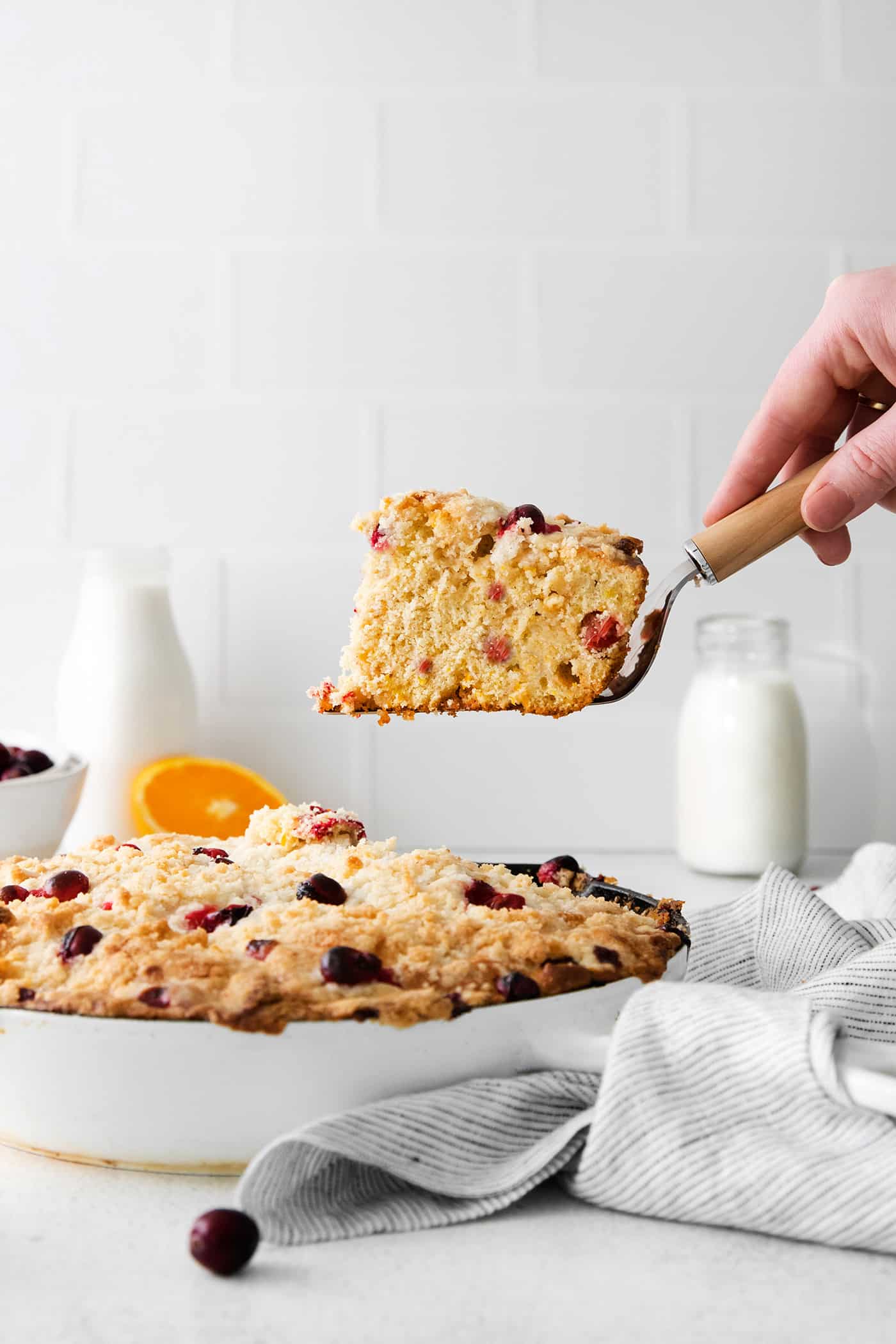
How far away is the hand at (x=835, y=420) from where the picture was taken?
5.15 feet

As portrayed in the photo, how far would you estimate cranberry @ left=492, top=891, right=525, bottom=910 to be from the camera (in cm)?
128

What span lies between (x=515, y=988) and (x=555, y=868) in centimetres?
39

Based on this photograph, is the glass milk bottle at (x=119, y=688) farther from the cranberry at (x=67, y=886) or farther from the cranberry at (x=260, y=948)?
the cranberry at (x=260, y=948)

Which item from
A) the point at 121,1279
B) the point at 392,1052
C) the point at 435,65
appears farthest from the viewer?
the point at 435,65

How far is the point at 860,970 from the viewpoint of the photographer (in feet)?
4.42

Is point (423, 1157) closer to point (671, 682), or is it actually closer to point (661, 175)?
point (671, 682)

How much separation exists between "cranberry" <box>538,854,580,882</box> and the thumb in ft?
1.66

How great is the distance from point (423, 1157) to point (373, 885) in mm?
328

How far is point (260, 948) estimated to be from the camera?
1.13 metres

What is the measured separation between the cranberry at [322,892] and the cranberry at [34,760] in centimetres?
108

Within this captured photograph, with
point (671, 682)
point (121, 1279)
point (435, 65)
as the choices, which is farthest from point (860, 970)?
point (435, 65)

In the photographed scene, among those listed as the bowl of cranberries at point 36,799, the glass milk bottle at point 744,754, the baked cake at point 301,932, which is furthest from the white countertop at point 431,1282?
the glass milk bottle at point 744,754

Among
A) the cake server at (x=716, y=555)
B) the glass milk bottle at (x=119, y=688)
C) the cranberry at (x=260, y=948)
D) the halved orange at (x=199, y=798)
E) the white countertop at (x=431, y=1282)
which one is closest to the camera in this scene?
the white countertop at (x=431, y=1282)

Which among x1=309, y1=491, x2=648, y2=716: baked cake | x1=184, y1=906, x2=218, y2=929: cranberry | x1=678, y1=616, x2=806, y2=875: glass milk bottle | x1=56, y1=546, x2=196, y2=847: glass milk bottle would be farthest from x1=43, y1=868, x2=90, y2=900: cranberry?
x1=678, y1=616, x2=806, y2=875: glass milk bottle
